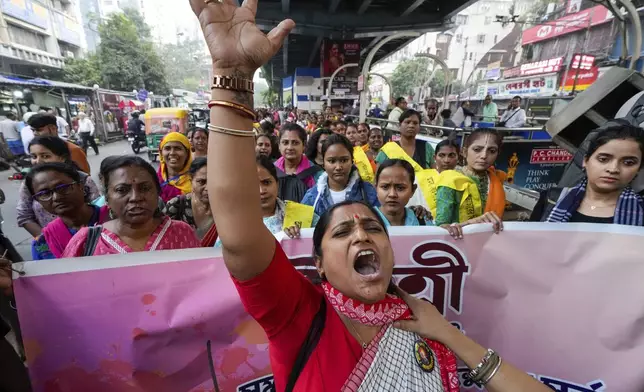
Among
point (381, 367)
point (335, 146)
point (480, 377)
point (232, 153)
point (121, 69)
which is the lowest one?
point (480, 377)


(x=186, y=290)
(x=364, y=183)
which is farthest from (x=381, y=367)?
(x=364, y=183)

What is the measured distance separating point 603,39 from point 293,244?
33.3 m

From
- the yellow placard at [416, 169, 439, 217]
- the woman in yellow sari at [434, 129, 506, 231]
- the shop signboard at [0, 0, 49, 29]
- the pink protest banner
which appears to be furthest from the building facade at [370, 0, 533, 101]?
the pink protest banner

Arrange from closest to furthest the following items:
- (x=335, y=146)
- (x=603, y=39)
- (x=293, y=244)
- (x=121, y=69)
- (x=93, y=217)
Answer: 1. (x=293, y=244)
2. (x=93, y=217)
3. (x=335, y=146)
4. (x=603, y=39)
5. (x=121, y=69)

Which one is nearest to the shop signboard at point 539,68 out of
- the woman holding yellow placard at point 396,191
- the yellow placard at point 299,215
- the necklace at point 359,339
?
the woman holding yellow placard at point 396,191

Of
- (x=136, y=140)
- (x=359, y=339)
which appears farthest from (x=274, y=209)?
(x=136, y=140)

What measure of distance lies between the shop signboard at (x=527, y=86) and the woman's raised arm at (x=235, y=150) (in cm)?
2784

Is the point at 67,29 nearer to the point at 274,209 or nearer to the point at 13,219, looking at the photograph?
the point at 13,219

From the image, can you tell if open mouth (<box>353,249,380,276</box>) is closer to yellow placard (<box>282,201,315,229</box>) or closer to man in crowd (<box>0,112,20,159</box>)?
yellow placard (<box>282,201,315,229</box>)

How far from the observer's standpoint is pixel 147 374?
1.45m

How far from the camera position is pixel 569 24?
2834 centimetres

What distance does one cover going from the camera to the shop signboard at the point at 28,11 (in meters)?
25.2

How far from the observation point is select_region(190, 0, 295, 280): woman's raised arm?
0.87 meters

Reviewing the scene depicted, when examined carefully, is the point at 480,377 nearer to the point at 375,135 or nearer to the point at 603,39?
the point at 375,135
